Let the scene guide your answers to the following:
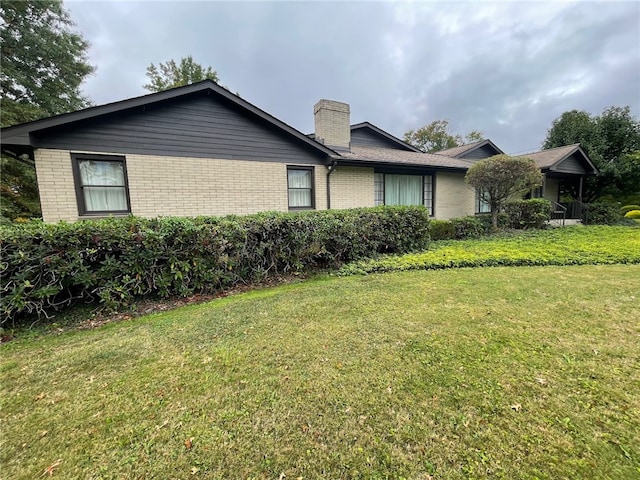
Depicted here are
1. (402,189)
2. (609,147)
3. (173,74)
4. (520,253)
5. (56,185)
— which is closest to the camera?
(56,185)

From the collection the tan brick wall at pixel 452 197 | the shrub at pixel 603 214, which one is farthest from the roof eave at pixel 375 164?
the shrub at pixel 603 214

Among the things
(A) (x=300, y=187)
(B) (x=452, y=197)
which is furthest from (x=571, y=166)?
(A) (x=300, y=187)

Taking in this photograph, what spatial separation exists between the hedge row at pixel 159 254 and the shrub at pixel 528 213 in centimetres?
929

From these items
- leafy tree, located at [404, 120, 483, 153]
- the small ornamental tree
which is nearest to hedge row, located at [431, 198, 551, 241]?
the small ornamental tree

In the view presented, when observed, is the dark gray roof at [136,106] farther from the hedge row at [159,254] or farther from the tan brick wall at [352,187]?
the hedge row at [159,254]

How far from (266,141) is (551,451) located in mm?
9222

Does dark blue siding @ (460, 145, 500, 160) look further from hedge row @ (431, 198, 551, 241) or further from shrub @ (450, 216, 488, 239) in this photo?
shrub @ (450, 216, 488, 239)

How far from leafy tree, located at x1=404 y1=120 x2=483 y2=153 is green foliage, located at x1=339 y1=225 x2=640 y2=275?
1166 inches

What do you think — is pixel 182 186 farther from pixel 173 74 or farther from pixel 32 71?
pixel 173 74

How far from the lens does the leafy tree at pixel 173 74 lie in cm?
2350

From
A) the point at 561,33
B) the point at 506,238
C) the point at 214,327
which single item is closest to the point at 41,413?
the point at 214,327

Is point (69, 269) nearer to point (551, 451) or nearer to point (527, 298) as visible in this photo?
point (551, 451)

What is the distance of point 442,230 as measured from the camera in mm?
10703

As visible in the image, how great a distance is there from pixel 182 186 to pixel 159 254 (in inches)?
155
